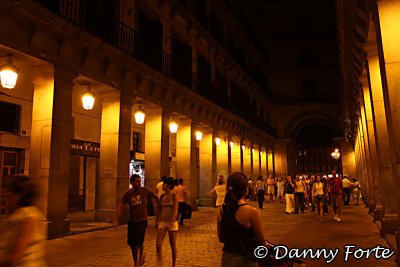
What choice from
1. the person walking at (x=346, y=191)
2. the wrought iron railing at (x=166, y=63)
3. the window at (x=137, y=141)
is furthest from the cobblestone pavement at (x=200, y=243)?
the person walking at (x=346, y=191)

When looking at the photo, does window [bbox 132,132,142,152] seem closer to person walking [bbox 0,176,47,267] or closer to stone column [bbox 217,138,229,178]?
stone column [bbox 217,138,229,178]

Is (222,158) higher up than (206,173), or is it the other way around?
(222,158)

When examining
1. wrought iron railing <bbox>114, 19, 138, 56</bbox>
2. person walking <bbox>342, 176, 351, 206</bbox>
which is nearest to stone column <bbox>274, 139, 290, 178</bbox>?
person walking <bbox>342, 176, 351, 206</bbox>

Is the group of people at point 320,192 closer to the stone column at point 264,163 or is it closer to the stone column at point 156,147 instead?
the stone column at point 156,147

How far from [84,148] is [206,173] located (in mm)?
7526

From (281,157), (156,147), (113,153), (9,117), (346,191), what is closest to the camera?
(9,117)

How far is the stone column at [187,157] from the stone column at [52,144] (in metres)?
8.04

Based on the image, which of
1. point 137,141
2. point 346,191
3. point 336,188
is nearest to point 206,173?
point 137,141

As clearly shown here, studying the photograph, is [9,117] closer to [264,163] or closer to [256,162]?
[256,162]

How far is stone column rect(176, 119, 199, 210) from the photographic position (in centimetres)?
1747

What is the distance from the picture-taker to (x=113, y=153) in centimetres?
1239

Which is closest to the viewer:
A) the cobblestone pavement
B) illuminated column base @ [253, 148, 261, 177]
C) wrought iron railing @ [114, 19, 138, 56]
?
the cobblestone pavement

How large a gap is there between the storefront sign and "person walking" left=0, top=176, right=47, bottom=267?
37.7 ft

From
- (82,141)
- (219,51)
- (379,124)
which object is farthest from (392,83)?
(219,51)
